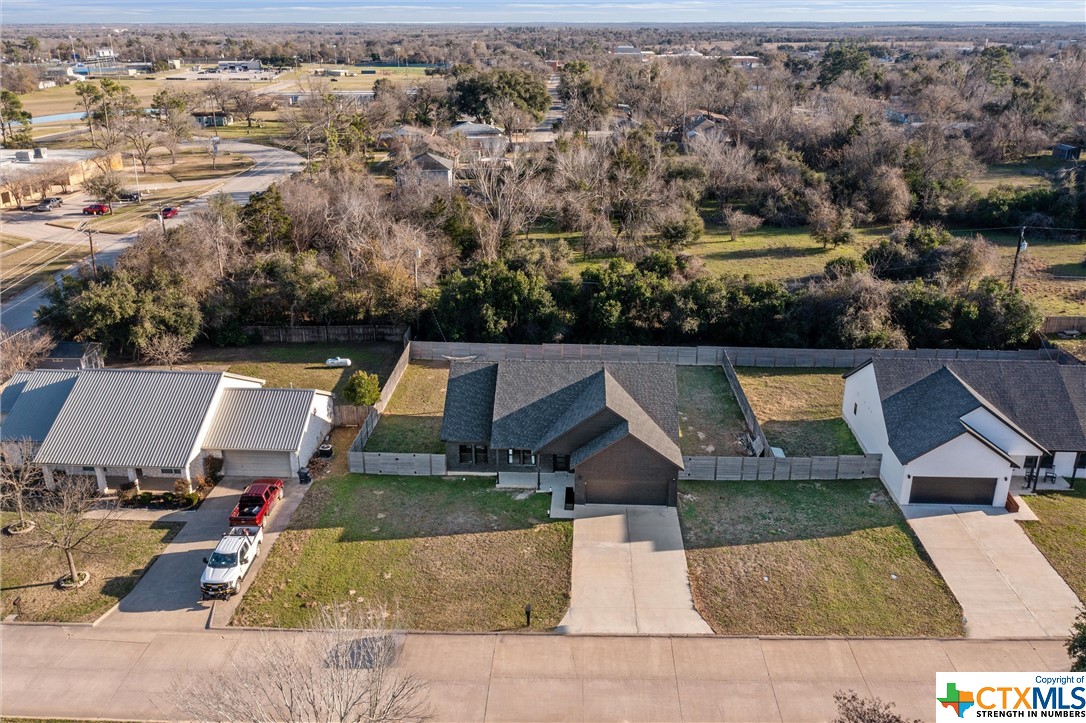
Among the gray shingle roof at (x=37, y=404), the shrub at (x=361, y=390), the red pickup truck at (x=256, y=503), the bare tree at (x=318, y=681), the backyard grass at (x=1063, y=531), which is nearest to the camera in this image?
the bare tree at (x=318, y=681)

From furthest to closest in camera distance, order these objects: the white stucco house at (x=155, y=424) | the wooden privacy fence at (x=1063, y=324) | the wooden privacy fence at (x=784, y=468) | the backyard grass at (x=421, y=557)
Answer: the wooden privacy fence at (x=1063, y=324) → the wooden privacy fence at (x=784, y=468) → the white stucco house at (x=155, y=424) → the backyard grass at (x=421, y=557)

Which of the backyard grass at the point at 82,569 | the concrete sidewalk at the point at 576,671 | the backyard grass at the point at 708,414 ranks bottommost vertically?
the concrete sidewalk at the point at 576,671

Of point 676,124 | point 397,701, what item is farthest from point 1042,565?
point 676,124

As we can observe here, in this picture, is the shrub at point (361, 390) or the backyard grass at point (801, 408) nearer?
the backyard grass at point (801, 408)

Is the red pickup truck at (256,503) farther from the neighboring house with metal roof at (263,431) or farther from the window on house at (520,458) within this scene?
the window on house at (520,458)

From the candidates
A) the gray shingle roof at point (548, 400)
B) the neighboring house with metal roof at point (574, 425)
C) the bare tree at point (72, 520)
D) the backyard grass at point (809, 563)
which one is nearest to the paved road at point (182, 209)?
the bare tree at point (72, 520)

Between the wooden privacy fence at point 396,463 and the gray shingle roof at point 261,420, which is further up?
the gray shingle roof at point 261,420
